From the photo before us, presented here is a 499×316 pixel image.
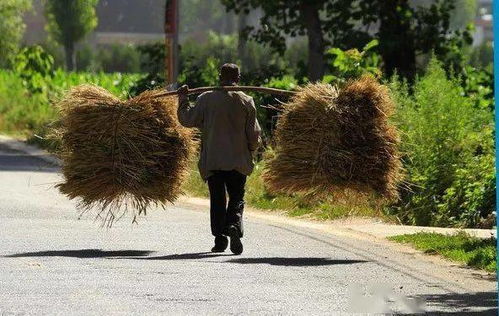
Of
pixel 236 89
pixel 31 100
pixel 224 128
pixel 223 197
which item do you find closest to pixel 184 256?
pixel 223 197

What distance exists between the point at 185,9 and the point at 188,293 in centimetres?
11833

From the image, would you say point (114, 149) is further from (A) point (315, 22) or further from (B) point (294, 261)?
(A) point (315, 22)

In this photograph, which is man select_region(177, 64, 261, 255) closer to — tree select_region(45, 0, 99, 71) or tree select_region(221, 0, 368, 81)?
tree select_region(221, 0, 368, 81)

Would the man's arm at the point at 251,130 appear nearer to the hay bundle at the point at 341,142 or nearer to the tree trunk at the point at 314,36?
the hay bundle at the point at 341,142

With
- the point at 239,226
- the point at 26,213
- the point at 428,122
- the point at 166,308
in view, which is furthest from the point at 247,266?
the point at 428,122

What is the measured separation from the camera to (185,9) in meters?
129

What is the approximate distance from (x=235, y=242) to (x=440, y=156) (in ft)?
19.6

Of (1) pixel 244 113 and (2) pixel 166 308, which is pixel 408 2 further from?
(2) pixel 166 308

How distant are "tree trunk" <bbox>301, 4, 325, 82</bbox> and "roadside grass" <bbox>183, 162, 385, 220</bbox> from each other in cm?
939

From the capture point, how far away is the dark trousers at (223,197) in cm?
1447

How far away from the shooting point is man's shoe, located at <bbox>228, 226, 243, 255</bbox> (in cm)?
1423

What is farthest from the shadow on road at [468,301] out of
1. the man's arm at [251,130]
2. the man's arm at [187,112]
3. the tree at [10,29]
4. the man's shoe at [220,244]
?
the tree at [10,29]

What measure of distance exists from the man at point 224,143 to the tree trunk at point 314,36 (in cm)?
1725

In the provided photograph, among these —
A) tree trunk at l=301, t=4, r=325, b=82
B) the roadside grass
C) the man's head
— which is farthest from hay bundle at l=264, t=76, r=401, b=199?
tree trunk at l=301, t=4, r=325, b=82
